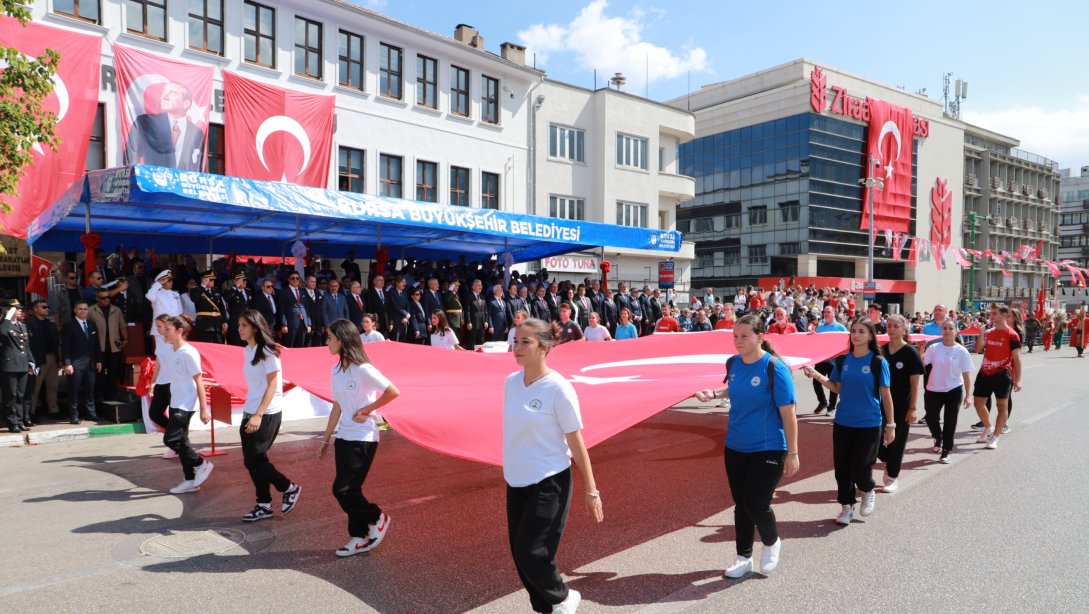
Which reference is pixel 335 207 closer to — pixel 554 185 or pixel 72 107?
pixel 72 107

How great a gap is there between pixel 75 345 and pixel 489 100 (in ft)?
66.7

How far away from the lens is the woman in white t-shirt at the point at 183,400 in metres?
6.76

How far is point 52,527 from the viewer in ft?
19.1

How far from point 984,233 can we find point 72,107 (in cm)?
8342

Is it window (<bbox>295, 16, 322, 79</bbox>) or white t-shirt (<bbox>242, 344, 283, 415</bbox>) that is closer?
white t-shirt (<bbox>242, 344, 283, 415</bbox>)

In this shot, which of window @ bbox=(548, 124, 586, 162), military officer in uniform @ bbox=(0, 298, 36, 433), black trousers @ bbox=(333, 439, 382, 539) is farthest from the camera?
window @ bbox=(548, 124, 586, 162)

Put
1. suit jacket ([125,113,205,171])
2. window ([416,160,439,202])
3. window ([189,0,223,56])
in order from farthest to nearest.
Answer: window ([416,160,439,202])
window ([189,0,223,56])
suit jacket ([125,113,205,171])

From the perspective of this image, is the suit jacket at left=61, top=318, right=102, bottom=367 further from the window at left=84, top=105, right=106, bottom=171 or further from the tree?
the window at left=84, top=105, right=106, bottom=171

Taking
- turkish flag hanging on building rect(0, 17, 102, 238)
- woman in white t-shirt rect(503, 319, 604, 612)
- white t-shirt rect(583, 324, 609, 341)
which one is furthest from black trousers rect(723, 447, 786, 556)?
turkish flag hanging on building rect(0, 17, 102, 238)

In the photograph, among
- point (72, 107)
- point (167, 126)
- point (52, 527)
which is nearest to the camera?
point (52, 527)

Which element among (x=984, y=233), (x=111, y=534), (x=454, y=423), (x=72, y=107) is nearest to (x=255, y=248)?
(x=72, y=107)

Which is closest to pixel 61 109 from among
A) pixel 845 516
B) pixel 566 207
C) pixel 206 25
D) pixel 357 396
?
pixel 206 25

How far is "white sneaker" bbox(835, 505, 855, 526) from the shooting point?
19.4 ft

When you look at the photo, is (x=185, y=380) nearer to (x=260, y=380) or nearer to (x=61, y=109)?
(x=260, y=380)
